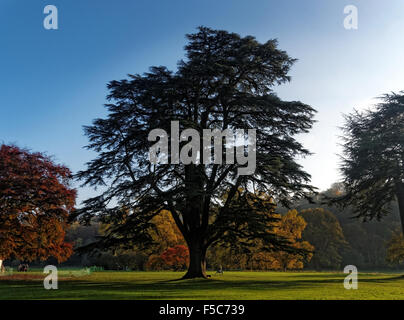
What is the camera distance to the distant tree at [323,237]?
2361 inches

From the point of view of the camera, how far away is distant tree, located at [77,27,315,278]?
70.4 feet

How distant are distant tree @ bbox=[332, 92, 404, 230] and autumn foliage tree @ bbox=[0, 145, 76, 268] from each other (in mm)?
21810

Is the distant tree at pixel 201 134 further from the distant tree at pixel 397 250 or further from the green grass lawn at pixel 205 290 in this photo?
the distant tree at pixel 397 250

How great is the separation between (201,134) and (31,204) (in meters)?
14.1

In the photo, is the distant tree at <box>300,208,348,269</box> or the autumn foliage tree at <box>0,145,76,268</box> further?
the distant tree at <box>300,208,348,269</box>

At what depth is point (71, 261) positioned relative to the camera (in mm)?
75000

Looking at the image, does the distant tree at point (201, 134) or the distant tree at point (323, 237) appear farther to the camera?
the distant tree at point (323, 237)

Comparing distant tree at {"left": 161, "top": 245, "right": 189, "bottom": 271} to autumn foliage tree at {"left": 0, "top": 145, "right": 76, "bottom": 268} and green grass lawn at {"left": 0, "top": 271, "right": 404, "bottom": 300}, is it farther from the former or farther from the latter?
green grass lawn at {"left": 0, "top": 271, "right": 404, "bottom": 300}

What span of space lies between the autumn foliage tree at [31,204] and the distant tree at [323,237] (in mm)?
43745

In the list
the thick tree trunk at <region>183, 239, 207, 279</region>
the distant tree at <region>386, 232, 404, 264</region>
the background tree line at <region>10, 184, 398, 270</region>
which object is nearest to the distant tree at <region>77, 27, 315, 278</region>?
the thick tree trunk at <region>183, 239, 207, 279</region>

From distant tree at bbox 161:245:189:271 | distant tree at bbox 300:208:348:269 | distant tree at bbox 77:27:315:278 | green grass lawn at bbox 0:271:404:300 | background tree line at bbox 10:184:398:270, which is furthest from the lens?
distant tree at bbox 300:208:348:269

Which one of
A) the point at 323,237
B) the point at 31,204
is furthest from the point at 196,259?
the point at 323,237

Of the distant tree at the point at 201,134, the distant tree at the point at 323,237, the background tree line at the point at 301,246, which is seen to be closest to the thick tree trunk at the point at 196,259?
the distant tree at the point at 201,134
